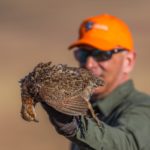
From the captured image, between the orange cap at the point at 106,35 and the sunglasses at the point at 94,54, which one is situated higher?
the orange cap at the point at 106,35

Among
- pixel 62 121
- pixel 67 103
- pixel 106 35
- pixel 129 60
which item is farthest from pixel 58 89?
pixel 129 60

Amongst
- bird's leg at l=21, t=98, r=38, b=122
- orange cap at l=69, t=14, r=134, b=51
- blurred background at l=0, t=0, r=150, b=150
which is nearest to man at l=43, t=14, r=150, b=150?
orange cap at l=69, t=14, r=134, b=51

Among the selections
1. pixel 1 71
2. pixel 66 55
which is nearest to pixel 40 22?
pixel 66 55

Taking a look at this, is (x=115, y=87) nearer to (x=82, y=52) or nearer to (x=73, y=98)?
(x=82, y=52)

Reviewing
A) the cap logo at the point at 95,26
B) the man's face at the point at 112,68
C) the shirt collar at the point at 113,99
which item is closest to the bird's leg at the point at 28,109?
the shirt collar at the point at 113,99

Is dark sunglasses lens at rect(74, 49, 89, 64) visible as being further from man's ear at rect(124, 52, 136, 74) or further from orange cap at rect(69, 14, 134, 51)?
man's ear at rect(124, 52, 136, 74)

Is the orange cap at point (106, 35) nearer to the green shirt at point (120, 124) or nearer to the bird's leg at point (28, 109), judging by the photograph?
the green shirt at point (120, 124)
